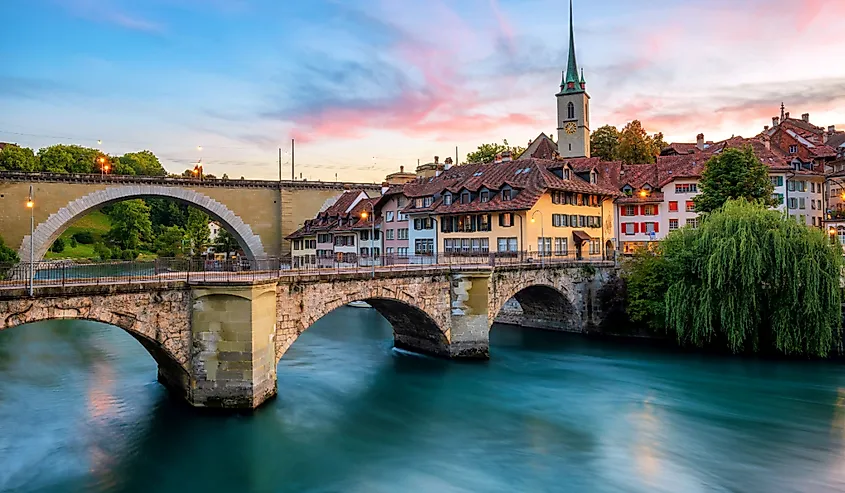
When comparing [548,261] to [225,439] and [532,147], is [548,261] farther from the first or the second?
[532,147]

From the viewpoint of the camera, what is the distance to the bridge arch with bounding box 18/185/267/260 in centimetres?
4072

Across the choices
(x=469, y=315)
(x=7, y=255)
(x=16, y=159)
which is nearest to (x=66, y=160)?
(x=16, y=159)

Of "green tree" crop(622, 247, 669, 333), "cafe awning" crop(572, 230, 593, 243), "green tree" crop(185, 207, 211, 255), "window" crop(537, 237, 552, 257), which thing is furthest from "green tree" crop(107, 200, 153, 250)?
"green tree" crop(622, 247, 669, 333)

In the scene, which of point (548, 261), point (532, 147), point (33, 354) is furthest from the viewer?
point (532, 147)

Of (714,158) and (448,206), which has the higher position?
(714,158)

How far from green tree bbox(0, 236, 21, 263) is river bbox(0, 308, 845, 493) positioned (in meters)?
9.59

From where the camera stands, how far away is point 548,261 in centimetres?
3397

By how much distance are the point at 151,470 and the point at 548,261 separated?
2362 centimetres

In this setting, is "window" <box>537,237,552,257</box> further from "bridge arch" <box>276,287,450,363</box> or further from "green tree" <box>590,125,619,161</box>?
"green tree" <box>590,125,619,161</box>

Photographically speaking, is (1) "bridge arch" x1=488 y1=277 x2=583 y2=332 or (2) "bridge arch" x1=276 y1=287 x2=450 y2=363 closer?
(2) "bridge arch" x1=276 y1=287 x2=450 y2=363

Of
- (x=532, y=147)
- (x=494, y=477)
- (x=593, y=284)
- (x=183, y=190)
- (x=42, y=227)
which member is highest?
(x=532, y=147)

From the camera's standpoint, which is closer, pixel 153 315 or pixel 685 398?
pixel 153 315

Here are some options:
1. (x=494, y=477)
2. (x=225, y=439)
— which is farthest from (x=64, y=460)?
(x=494, y=477)

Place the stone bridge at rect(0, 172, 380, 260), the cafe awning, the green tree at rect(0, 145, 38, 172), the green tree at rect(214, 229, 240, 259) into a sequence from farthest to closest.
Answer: the green tree at rect(0, 145, 38, 172) < the green tree at rect(214, 229, 240, 259) < the cafe awning < the stone bridge at rect(0, 172, 380, 260)
